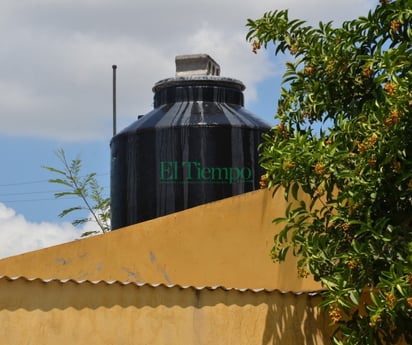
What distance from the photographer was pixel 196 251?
10430 millimetres

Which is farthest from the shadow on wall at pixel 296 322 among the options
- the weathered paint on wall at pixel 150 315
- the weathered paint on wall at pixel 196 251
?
the weathered paint on wall at pixel 196 251

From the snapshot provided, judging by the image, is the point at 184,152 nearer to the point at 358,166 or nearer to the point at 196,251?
the point at 196,251

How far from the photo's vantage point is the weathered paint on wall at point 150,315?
23.9 ft

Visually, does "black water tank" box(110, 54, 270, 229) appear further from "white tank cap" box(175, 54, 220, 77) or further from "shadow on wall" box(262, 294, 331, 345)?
"shadow on wall" box(262, 294, 331, 345)

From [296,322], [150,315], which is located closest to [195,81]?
[296,322]

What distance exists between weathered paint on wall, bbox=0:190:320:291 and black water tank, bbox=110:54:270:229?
205 cm

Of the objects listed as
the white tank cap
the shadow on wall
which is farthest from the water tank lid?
the shadow on wall

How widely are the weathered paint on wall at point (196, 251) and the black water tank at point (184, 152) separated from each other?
205cm

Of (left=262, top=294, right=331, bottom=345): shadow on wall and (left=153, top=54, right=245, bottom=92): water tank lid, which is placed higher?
(left=153, top=54, right=245, bottom=92): water tank lid

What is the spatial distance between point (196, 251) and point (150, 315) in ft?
8.63

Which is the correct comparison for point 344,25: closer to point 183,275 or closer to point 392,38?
point 392,38

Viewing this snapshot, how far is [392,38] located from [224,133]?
15.5 ft

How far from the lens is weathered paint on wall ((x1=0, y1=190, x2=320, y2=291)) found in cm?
1020

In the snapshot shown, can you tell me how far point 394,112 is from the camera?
298 inches
